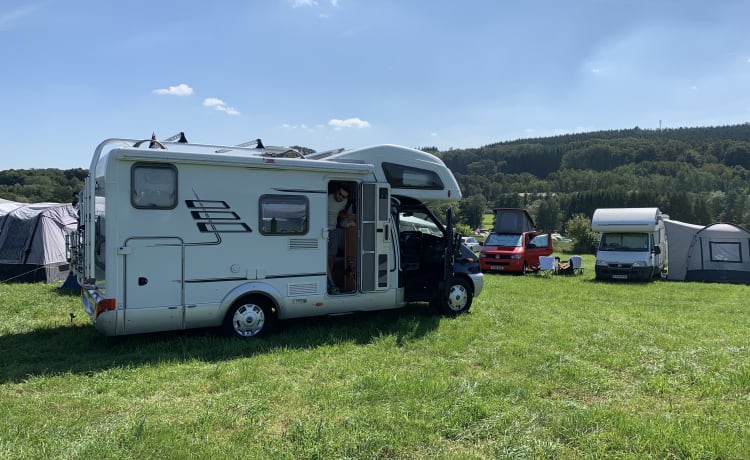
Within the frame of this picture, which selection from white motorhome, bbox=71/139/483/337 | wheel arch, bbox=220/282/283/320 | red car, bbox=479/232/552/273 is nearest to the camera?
white motorhome, bbox=71/139/483/337

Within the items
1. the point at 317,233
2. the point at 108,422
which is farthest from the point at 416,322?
the point at 108,422

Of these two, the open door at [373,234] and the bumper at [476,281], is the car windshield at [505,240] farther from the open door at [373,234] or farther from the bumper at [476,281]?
the open door at [373,234]

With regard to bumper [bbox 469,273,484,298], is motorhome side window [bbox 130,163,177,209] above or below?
above

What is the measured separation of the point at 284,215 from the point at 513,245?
13.2m

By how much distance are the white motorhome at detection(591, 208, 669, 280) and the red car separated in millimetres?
2327

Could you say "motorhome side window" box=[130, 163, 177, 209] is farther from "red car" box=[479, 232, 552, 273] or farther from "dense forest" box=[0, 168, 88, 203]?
"dense forest" box=[0, 168, 88, 203]

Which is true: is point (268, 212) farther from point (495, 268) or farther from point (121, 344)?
point (495, 268)

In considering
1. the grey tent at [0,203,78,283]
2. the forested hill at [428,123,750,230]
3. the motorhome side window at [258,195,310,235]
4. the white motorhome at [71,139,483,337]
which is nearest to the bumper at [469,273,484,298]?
the white motorhome at [71,139,483,337]

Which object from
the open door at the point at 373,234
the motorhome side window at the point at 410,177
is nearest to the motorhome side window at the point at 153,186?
the open door at the point at 373,234

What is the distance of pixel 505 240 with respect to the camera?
1877cm

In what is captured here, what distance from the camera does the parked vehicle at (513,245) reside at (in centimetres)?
1792

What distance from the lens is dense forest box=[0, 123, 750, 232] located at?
69.3m

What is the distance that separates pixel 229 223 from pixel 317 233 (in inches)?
49.3

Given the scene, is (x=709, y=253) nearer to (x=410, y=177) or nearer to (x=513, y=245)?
(x=513, y=245)
